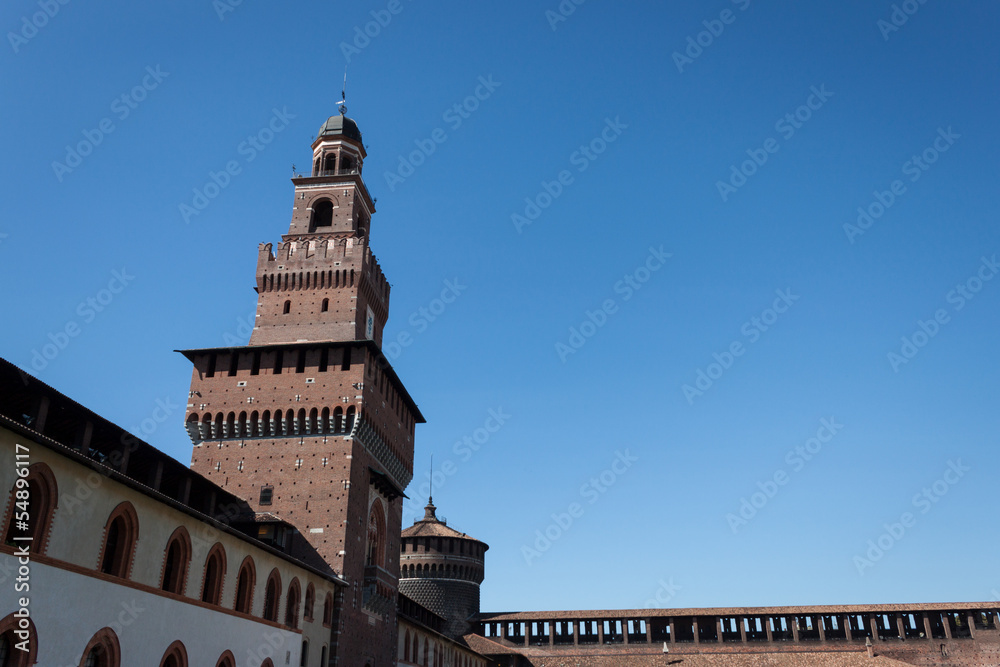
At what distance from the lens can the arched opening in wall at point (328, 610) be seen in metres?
29.6

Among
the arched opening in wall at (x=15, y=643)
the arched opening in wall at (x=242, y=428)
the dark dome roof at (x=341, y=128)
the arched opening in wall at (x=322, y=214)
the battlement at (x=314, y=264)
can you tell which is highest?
the dark dome roof at (x=341, y=128)

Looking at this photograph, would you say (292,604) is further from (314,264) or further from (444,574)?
(444,574)

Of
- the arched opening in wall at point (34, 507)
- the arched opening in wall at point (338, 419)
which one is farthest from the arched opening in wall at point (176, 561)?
the arched opening in wall at point (338, 419)

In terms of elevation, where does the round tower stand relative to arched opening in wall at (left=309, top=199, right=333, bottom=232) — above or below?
below

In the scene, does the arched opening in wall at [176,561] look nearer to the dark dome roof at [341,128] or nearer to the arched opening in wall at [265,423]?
the arched opening in wall at [265,423]

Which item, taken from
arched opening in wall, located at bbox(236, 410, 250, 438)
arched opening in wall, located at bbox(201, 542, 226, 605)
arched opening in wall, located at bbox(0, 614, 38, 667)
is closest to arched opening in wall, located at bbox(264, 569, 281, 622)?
arched opening in wall, located at bbox(201, 542, 226, 605)

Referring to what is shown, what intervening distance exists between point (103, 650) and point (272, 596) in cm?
829

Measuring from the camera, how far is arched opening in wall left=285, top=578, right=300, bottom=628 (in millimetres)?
26547

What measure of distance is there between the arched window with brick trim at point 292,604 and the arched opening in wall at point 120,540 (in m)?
8.56

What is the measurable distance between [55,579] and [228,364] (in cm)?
1880

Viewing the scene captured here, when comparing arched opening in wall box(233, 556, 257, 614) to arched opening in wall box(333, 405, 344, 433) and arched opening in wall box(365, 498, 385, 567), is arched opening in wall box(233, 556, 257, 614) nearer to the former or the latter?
arched opening in wall box(333, 405, 344, 433)

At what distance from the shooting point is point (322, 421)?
1298 inches

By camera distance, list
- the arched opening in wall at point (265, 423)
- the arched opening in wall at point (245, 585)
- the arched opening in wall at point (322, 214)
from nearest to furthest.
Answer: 1. the arched opening in wall at point (245, 585)
2. the arched opening in wall at point (265, 423)
3. the arched opening in wall at point (322, 214)

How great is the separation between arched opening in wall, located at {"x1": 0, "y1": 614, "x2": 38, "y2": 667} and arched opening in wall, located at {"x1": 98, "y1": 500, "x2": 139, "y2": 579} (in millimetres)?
2628
